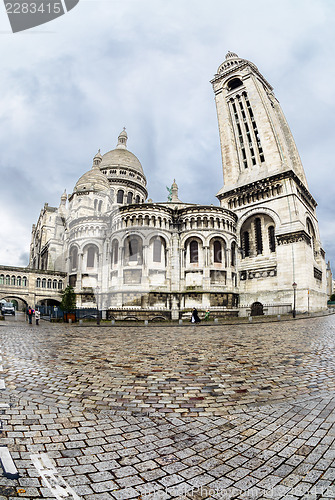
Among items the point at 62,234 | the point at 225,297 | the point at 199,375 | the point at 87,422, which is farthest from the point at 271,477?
the point at 62,234

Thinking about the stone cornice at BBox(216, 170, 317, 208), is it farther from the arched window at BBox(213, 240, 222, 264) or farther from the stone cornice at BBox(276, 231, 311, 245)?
the arched window at BBox(213, 240, 222, 264)

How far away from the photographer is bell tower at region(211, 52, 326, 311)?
1333 inches

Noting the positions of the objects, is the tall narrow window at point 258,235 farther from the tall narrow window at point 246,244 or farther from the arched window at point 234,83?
the arched window at point 234,83

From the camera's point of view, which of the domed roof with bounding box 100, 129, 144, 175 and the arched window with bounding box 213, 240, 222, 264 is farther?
the domed roof with bounding box 100, 129, 144, 175

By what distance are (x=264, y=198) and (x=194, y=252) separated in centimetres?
1231

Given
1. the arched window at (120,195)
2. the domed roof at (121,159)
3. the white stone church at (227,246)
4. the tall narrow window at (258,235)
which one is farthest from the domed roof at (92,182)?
the tall narrow window at (258,235)

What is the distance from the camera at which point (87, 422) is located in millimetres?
3557

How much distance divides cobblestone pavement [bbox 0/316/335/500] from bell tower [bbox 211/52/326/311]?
29442 millimetres

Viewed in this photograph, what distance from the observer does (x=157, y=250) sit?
3481cm

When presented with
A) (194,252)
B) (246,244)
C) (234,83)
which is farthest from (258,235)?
(234,83)

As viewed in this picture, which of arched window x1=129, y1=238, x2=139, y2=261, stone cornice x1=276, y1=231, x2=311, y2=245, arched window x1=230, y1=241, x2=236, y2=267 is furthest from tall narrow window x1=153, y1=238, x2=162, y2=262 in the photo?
stone cornice x1=276, y1=231, x2=311, y2=245

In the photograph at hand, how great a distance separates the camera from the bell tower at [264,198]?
3385cm

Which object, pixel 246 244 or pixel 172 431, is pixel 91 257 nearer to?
pixel 246 244

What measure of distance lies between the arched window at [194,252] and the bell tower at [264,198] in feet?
23.4
